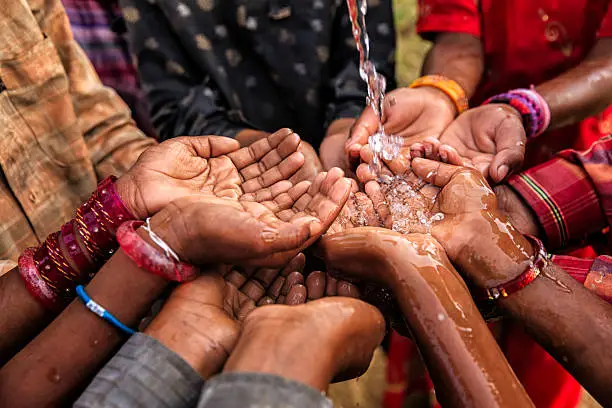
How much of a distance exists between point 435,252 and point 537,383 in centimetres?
112

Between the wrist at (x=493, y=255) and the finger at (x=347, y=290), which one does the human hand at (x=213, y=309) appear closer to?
the finger at (x=347, y=290)

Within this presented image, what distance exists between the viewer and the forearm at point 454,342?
1.21 metres

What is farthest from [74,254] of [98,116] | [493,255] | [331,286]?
[493,255]

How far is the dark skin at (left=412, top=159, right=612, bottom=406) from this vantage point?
1.38 metres

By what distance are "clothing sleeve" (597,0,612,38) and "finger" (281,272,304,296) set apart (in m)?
1.55

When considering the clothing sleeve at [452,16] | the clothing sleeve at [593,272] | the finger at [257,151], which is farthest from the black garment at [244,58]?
the clothing sleeve at [593,272]

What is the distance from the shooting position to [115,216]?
4.88ft

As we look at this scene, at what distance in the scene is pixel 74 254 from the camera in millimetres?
1462

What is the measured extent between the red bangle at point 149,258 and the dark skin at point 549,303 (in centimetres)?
77

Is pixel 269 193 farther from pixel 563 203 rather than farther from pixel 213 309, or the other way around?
pixel 563 203

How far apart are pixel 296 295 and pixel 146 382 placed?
47 cm

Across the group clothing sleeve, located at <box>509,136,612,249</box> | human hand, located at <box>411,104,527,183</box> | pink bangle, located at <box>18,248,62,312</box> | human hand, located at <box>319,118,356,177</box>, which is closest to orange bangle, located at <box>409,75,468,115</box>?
human hand, located at <box>411,104,527,183</box>

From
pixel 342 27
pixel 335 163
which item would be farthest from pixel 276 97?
pixel 335 163

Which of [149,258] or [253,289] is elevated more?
[149,258]
